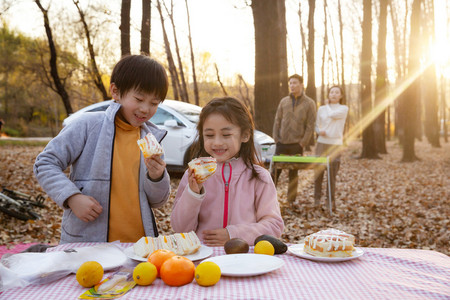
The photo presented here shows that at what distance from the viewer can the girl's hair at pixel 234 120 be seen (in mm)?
2422

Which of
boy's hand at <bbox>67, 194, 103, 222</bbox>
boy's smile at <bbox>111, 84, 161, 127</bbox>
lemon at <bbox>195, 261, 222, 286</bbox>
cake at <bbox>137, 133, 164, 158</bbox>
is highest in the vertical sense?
boy's smile at <bbox>111, 84, 161, 127</bbox>

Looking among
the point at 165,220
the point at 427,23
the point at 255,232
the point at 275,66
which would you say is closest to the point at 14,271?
the point at 255,232

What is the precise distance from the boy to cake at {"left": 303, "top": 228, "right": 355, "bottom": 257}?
93 cm

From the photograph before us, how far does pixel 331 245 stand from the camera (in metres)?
1.68

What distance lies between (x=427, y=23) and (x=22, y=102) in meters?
38.1

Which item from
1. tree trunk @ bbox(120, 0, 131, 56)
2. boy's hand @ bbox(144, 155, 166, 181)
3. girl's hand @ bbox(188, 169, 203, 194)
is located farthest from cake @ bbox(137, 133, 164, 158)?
tree trunk @ bbox(120, 0, 131, 56)

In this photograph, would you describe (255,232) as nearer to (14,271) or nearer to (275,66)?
(14,271)

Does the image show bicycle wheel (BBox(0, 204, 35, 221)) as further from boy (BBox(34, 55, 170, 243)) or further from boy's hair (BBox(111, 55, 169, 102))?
boy's hair (BBox(111, 55, 169, 102))

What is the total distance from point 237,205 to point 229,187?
4.9 inches

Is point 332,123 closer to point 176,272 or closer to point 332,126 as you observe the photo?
point 332,126

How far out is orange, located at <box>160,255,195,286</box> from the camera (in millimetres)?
1346

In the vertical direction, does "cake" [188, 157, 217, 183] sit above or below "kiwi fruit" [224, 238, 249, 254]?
above

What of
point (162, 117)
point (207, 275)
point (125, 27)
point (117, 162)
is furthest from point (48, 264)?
point (125, 27)

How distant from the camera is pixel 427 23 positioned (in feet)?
97.6
